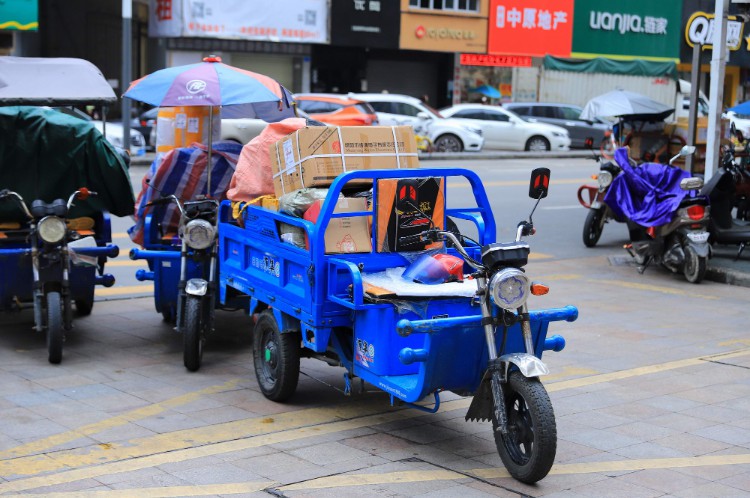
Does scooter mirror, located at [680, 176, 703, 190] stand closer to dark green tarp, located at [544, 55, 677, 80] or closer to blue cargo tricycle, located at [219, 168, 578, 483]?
blue cargo tricycle, located at [219, 168, 578, 483]

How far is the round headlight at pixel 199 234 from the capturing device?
24.8ft

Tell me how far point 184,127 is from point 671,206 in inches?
213

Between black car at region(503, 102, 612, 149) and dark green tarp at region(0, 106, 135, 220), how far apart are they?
74.6ft

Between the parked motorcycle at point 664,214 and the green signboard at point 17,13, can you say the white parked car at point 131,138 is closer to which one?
the green signboard at point 17,13

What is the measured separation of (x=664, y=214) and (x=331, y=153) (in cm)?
573

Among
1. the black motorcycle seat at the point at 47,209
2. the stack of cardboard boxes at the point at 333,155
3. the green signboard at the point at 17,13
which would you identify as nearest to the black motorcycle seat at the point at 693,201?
the stack of cardboard boxes at the point at 333,155

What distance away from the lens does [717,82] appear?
12.4 m

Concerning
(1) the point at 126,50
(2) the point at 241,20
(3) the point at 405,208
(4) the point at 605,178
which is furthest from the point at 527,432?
(2) the point at 241,20

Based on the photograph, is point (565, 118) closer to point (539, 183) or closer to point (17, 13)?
point (17, 13)

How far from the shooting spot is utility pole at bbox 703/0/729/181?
1222cm

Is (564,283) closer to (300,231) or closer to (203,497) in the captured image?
(300,231)

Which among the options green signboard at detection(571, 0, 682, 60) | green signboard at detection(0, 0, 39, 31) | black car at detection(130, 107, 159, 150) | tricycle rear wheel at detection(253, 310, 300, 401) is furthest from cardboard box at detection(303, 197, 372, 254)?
green signboard at detection(571, 0, 682, 60)

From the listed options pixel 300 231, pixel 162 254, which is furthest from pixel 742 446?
pixel 162 254

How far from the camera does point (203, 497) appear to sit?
5.02 meters
